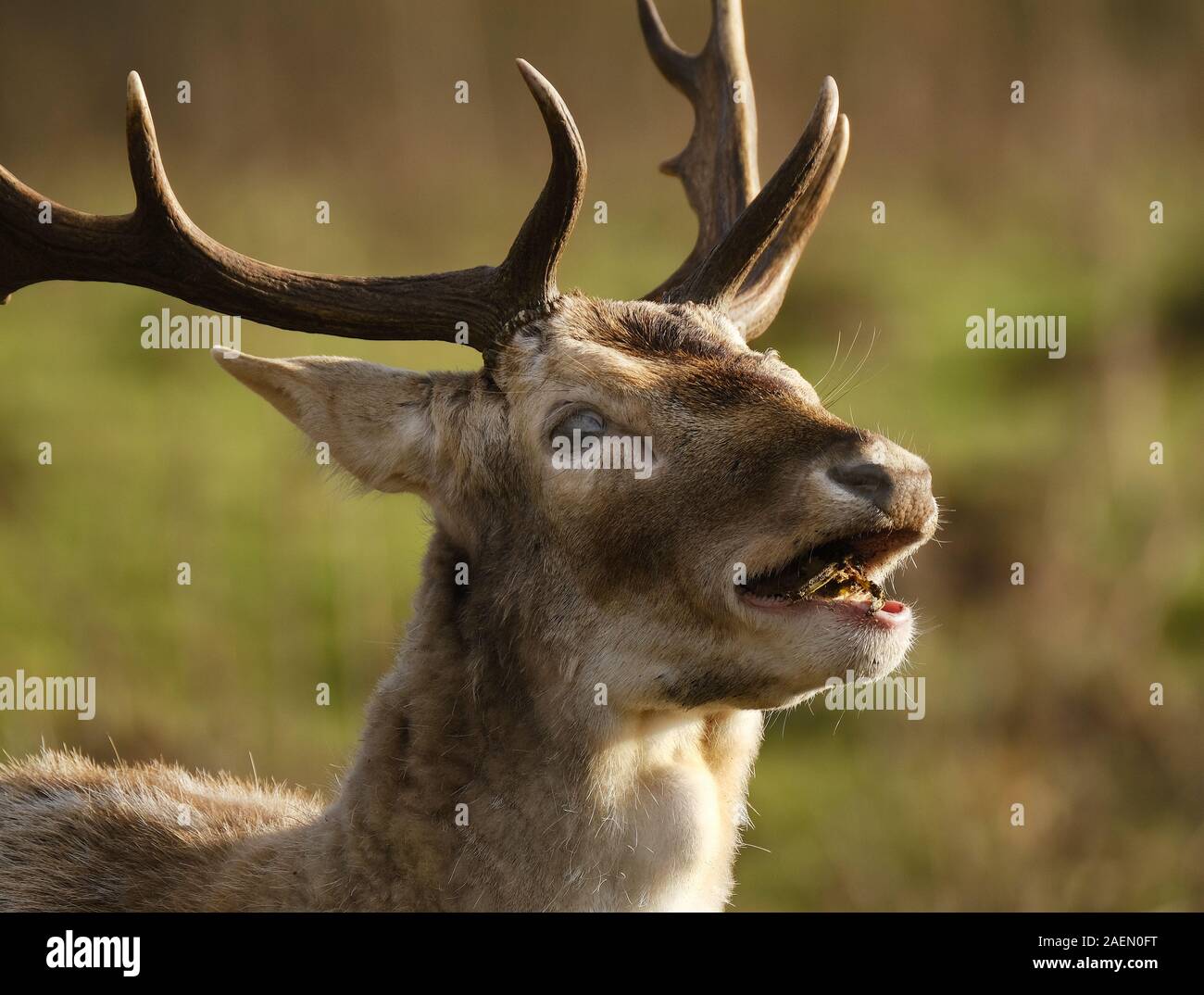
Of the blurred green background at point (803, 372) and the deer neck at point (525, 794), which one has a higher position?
the blurred green background at point (803, 372)

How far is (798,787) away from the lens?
30.7ft

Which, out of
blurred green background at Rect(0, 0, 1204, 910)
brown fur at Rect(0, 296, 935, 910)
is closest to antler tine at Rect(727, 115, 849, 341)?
brown fur at Rect(0, 296, 935, 910)

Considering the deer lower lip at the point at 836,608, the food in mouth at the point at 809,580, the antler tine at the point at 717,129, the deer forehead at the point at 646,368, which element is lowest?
the deer lower lip at the point at 836,608

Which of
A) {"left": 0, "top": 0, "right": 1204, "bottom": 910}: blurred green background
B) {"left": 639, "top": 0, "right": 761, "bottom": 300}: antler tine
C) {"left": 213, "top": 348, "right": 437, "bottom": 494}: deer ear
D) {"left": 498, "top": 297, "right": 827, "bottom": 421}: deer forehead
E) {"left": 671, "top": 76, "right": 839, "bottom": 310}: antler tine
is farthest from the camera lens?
{"left": 0, "top": 0, "right": 1204, "bottom": 910}: blurred green background

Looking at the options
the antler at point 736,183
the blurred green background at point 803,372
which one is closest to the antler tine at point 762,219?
the antler at point 736,183

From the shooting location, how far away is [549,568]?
4.28 m

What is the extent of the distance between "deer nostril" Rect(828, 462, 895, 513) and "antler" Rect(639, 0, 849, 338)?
117 cm

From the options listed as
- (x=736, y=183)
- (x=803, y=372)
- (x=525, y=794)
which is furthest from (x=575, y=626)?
(x=803, y=372)

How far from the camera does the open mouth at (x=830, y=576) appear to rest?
157 inches

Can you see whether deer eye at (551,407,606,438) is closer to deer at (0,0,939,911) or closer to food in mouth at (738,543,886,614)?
deer at (0,0,939,911)

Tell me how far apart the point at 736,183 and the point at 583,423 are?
1717mm

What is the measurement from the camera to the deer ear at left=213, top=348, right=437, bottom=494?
443 cm

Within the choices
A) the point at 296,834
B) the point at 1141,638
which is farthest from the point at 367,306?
the point at 1141,638

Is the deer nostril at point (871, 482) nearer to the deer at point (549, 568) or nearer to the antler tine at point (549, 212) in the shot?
the deer at point (549, 568)
